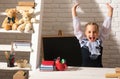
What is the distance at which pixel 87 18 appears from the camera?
3.08m

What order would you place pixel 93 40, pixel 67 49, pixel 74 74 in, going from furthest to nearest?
pixel 67 49 → pixel 93 40 → pixel 74 74

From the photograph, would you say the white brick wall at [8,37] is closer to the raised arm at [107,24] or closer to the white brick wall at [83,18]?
the white brick wall at [83,18]

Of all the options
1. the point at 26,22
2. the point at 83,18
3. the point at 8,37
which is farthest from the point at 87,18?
the point at 8,37

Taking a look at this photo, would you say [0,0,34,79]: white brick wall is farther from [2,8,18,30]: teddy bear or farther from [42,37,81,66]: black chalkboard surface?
[2,8,18,30]: teddy bear

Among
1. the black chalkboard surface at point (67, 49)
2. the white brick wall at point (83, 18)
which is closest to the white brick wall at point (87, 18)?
the white brick wall at point (83, 18)

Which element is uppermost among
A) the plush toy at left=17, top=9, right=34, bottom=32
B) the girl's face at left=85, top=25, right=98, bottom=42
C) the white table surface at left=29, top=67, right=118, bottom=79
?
the plush toy at left=17, top=9, right=34, bottom=32

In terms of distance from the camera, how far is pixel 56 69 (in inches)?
92.2

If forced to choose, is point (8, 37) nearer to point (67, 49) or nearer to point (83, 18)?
point (67, 49)

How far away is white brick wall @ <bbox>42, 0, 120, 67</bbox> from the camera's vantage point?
307 cm

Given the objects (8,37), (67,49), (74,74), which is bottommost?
(74,74)

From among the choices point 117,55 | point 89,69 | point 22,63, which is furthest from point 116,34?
point 22,63

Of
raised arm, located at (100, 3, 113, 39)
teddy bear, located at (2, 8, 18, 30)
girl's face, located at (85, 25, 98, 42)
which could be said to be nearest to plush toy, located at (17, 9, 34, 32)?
teddy bear, located at (2, 8, 18, 30)

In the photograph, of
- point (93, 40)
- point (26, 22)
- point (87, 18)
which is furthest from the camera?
point (87, 18)

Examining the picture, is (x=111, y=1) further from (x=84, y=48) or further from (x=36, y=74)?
(x=36, y=74)
